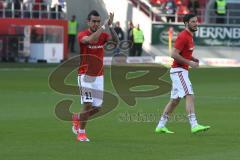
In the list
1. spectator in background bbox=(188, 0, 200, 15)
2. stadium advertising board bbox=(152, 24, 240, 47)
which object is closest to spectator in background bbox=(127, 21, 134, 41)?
stadium advertising board bbox=(152, 24, 240, 47)

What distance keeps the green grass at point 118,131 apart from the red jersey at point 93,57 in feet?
4.00

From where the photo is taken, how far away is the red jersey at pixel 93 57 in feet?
47.1

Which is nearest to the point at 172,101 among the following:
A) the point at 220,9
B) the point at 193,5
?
the point at 220,9

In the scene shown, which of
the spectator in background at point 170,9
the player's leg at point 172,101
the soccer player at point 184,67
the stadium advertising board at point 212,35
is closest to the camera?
the soccer player at point 184,67

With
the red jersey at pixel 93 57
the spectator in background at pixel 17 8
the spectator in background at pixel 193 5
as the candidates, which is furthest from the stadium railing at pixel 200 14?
the red jersey at pixel 93 57

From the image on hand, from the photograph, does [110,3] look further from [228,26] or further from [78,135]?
[78,135]

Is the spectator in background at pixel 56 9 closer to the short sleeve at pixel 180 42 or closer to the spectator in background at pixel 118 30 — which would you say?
the spectator in background at pixel 118 30

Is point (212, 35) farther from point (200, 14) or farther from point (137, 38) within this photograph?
point (137, 38)

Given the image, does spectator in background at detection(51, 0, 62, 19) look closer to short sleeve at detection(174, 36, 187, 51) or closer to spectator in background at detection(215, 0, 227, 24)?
spectator in background at detection(215, 0, 227, 24)

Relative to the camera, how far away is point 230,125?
17.4m

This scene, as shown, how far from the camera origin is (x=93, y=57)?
1442cm

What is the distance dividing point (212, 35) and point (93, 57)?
124 feet

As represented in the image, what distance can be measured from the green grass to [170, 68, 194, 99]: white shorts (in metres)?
0.76

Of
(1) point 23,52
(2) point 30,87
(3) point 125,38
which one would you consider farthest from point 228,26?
(2) point 30,87
